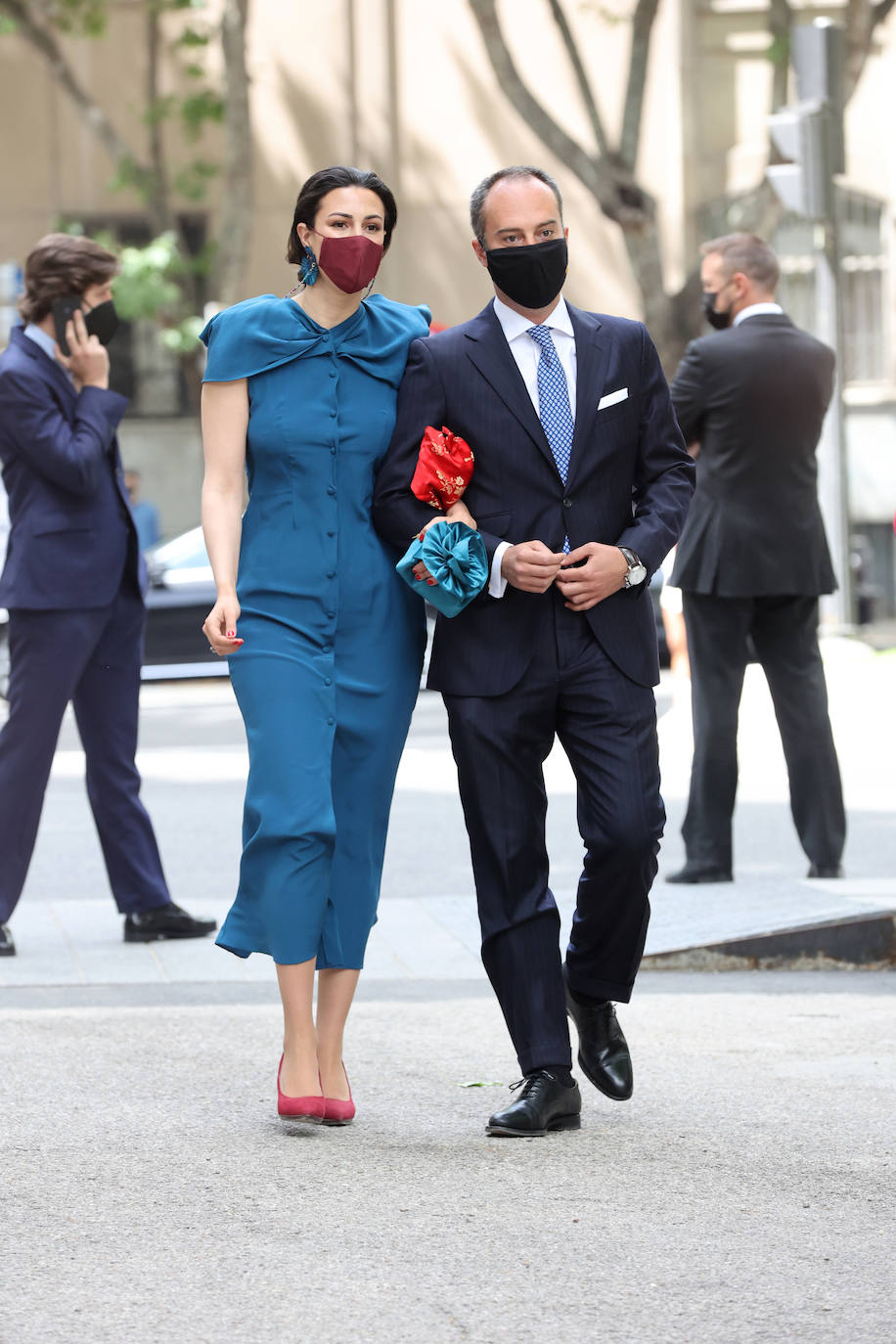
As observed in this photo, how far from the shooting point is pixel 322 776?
4.67 m

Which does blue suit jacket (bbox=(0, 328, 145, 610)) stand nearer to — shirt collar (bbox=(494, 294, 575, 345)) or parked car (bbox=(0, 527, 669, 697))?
shirt collar (bbox=(494, 294, 575, 345))

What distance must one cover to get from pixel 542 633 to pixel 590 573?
0.18m

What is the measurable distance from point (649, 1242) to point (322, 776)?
1.28 meters

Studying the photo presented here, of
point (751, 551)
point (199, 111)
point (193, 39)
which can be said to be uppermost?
point (193, 39)

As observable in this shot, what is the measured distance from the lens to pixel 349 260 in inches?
185

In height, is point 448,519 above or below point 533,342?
below

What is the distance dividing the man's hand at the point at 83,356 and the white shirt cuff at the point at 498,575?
8.32 feet

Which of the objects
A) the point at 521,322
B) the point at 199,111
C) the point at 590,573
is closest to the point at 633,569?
the point at 590,573

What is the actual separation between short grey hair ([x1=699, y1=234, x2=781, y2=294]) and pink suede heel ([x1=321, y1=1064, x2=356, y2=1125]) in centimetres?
395

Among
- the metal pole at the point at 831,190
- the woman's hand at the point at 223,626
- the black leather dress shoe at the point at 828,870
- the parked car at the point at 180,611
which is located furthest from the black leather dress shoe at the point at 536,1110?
the parked car at the point at 180,611

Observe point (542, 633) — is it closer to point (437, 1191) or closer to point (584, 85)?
point (437, 1191)

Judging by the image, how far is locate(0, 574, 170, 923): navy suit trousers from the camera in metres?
6.79

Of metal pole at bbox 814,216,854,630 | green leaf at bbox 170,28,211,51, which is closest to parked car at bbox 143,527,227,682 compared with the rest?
metal pole at bbox 814,216,854,630

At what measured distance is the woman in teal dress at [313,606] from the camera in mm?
4660
